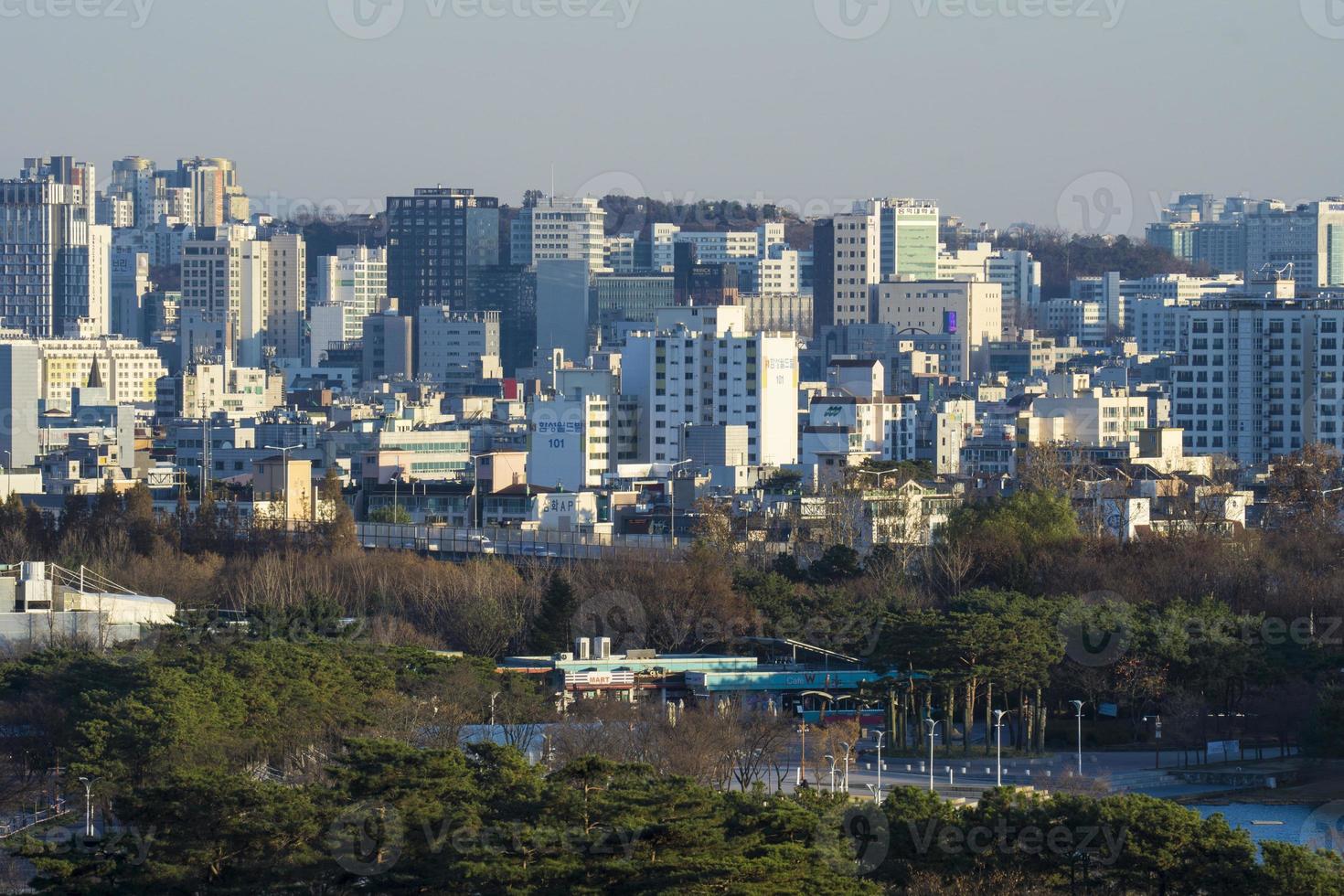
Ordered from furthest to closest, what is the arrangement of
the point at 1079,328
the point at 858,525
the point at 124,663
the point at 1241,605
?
the point at 1079,328, the point at 858,525, the point at 1241,605, the point at 124,663

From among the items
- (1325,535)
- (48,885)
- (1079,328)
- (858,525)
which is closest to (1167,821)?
(48,885)

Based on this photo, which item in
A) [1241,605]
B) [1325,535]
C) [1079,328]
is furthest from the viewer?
[1079,328]

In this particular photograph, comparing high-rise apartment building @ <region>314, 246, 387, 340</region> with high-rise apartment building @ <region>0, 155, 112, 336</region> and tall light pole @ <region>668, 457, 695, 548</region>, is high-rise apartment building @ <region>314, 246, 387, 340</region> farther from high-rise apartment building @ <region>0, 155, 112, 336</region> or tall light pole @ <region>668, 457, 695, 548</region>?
tall light pole @ <region>668, 457, 695, 548</region>

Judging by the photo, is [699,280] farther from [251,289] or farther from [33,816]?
[33,816]

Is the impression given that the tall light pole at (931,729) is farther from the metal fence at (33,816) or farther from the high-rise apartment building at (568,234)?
the high-rise apartment building at (568,234)

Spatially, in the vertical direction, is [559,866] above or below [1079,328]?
below

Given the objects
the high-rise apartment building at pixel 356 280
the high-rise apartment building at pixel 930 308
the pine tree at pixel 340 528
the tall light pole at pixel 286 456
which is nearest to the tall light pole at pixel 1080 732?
the pine tree at pixel 340 528

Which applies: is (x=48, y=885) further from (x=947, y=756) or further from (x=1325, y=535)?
(x=1325, y=535)
